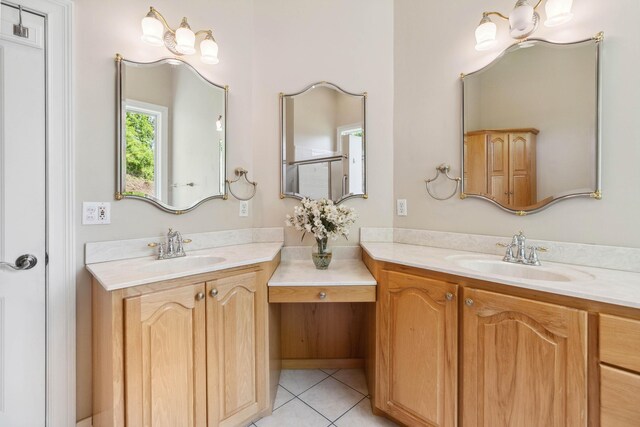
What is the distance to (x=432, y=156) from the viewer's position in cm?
180

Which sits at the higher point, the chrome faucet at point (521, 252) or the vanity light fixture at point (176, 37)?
the vanity light fixture at point (176, 37)

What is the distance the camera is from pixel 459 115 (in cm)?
170

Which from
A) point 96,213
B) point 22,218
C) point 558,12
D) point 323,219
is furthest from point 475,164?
point 22,218

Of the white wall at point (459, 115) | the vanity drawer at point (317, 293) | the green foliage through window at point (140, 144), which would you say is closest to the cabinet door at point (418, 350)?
the vanity drawer at point (317, 293)

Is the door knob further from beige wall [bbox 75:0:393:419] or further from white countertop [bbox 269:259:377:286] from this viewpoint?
white countertop [bbox 269:259:377:286]

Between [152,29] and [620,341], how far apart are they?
240cm

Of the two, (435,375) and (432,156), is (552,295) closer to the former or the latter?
(435,375)

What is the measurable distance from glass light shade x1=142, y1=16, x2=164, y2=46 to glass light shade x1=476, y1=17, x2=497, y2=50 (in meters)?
1.77

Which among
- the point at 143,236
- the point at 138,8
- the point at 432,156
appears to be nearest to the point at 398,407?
the point at 432,156

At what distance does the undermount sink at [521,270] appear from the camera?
1152 millimetres

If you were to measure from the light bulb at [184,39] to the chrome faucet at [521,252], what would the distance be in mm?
2085

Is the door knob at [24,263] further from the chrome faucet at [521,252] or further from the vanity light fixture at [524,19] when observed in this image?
the vanity light fixture at [524,19]

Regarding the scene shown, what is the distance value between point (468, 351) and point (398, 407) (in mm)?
534

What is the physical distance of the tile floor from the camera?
1472mm
